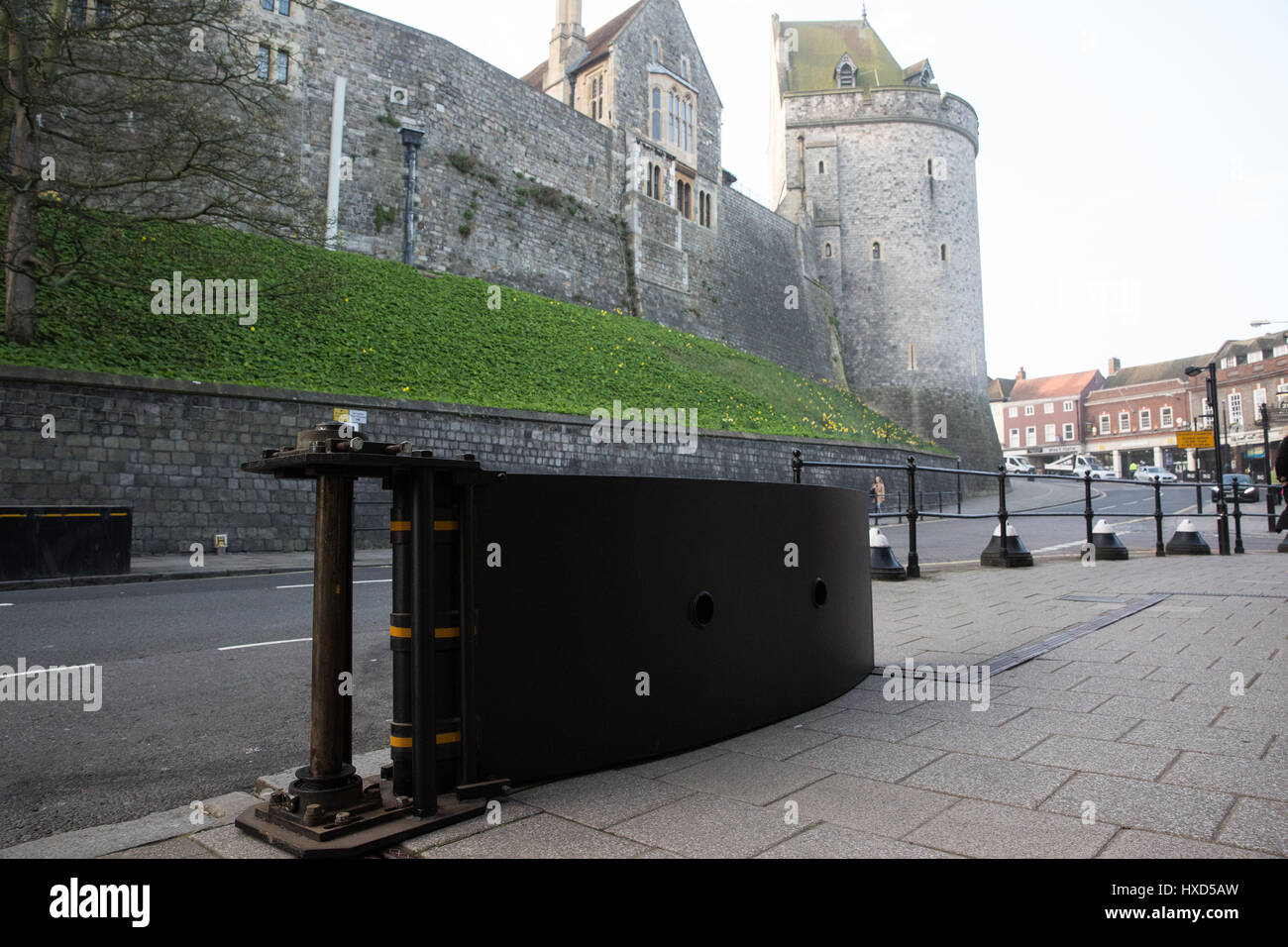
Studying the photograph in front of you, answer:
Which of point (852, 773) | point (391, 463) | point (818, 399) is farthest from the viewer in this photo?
point (818, 399)

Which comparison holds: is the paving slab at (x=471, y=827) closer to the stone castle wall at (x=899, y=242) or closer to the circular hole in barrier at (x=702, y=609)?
the circular hole in barrier at (x=702, y=609)

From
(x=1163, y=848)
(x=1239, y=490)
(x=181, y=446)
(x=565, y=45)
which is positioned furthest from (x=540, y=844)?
(x=565, y=45)

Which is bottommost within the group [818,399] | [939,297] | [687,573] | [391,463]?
[687,573]

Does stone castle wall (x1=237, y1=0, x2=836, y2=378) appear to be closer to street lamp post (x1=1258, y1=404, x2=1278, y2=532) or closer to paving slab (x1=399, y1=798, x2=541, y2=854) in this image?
street lamp post (x1=1258, y1=404, x2=1278, y2=532)

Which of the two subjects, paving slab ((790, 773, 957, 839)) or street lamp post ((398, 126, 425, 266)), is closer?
paving slab ((790, 773, 957, 839))

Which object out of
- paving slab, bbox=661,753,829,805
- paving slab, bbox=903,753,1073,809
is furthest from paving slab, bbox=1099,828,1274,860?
paving slab, bbox=661,753,829,805

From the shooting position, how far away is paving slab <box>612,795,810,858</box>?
2057 millimetres

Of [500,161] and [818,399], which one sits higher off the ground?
[500,161]

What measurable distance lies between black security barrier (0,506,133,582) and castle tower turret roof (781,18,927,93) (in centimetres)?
4295

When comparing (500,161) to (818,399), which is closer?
(500,161)

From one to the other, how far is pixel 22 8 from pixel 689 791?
58.8 feet
